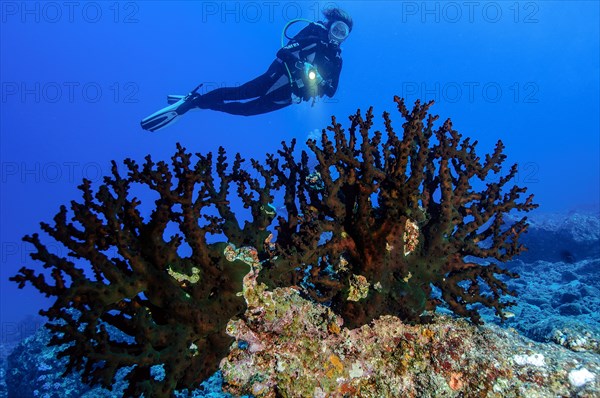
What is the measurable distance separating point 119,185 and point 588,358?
4718mm

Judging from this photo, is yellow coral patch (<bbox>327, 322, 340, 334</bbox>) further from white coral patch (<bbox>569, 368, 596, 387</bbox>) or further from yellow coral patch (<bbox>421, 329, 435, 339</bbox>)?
white coral patch (<bbox>569, 368, 596, 387</bbox>)

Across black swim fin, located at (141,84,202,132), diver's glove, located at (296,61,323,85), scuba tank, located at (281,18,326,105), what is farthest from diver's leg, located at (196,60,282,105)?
diver's glove, located at (296,61,323,85)

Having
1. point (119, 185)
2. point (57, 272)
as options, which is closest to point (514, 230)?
point (119, 185)

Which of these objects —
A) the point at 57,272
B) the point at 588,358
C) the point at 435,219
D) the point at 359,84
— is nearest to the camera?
the point at 57,272

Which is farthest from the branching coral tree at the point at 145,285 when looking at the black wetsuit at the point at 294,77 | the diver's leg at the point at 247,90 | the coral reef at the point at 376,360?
the diver's leg at the point at 247,90

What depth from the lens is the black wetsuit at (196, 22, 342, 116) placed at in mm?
12500

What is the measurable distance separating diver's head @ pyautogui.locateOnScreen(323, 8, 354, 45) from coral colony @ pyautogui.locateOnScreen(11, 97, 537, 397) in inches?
401

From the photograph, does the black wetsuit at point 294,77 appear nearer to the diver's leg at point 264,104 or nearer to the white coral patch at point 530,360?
the diver's leg at point 264,104

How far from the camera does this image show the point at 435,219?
3.67 m

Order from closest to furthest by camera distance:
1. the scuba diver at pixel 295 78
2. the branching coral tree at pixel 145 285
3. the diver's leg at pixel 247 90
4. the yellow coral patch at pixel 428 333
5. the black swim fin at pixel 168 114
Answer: the branching coral tree at pixel 145 285 → the yellow coral patch at pixel 428 333 → the scuba diver at pixel 295 78 → the diver's leg at pixel 247 90 → the black swim fin at pixel 168 114

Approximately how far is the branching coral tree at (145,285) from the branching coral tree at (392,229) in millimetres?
637

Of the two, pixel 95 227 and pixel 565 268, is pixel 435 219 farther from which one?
pixel 565 268

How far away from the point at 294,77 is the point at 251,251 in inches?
402

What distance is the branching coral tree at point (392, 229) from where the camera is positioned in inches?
130
